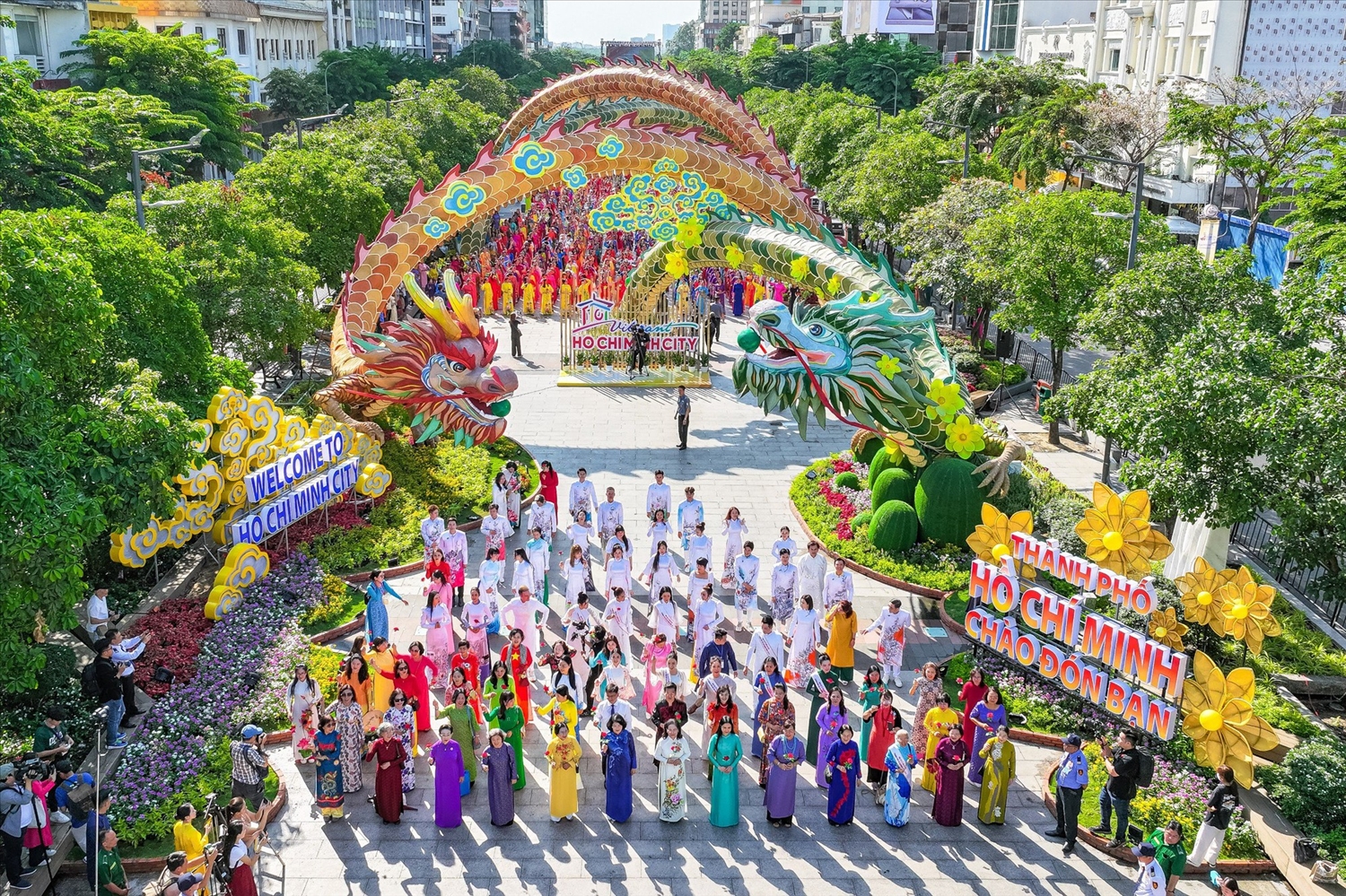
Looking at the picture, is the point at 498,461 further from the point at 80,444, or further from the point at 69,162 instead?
the point at 69,162

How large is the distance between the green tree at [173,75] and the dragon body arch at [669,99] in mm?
13335

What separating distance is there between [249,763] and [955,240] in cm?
2176

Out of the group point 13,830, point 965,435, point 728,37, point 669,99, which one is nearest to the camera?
point 13,830

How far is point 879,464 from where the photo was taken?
18.4 m

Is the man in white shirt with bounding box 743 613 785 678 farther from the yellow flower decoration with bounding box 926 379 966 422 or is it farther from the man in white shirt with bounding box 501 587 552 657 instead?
the yellow flower decoration with bounding box 926 379 966 422

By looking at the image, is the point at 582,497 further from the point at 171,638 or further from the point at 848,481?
the point at 171,638

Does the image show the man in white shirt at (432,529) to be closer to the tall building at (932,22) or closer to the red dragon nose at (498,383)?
the red dragon nose at (498,383)

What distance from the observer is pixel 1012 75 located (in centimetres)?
4469

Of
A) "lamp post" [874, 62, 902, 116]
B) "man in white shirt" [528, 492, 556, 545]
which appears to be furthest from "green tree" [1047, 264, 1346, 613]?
"lamp post" [874, 62, 902, 116]

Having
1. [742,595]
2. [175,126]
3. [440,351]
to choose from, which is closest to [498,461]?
[440,351]

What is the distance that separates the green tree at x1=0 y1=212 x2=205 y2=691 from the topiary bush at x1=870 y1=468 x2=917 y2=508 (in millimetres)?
10004

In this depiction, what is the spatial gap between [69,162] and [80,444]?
19.0 m

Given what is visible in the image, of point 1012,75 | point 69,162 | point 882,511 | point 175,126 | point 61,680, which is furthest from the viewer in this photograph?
point 1012,75

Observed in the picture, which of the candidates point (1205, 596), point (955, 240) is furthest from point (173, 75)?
point (1205, 596)
